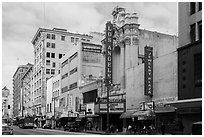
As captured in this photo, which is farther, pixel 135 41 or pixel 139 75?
pixel 135 41

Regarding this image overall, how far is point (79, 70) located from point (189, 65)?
43784mm

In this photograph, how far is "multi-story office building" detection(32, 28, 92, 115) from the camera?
12512cm

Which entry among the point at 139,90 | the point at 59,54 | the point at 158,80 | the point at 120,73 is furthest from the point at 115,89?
the point at 59,54

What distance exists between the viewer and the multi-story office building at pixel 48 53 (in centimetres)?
12512

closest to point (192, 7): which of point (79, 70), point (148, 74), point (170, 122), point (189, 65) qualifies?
point (189, 65)

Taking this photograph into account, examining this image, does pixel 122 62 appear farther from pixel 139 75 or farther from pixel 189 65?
pixel 189 65

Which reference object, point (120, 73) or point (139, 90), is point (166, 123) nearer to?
point (139, 90)

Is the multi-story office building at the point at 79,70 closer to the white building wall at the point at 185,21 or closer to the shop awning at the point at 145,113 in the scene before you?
the shop awning at the point at 145,113

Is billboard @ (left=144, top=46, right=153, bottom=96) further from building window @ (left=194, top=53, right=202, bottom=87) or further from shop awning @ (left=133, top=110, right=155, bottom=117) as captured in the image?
building window @ (left=194, top=53, right=202, bottom=87)

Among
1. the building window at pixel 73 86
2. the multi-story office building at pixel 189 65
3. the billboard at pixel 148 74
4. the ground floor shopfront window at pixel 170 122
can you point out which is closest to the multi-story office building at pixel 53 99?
the building window at pixel 73 86

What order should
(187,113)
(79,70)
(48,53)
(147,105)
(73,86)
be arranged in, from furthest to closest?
1. (48,53)
2. (73,86)
3. (79,70)
4. (147,105)
5. (187,113)

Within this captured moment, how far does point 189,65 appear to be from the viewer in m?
39.1

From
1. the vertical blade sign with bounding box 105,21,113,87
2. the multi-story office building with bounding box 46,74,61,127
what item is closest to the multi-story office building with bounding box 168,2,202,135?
the vertical blade sign with bounding box 105,21,113,87

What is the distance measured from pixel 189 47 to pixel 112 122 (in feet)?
85.9
